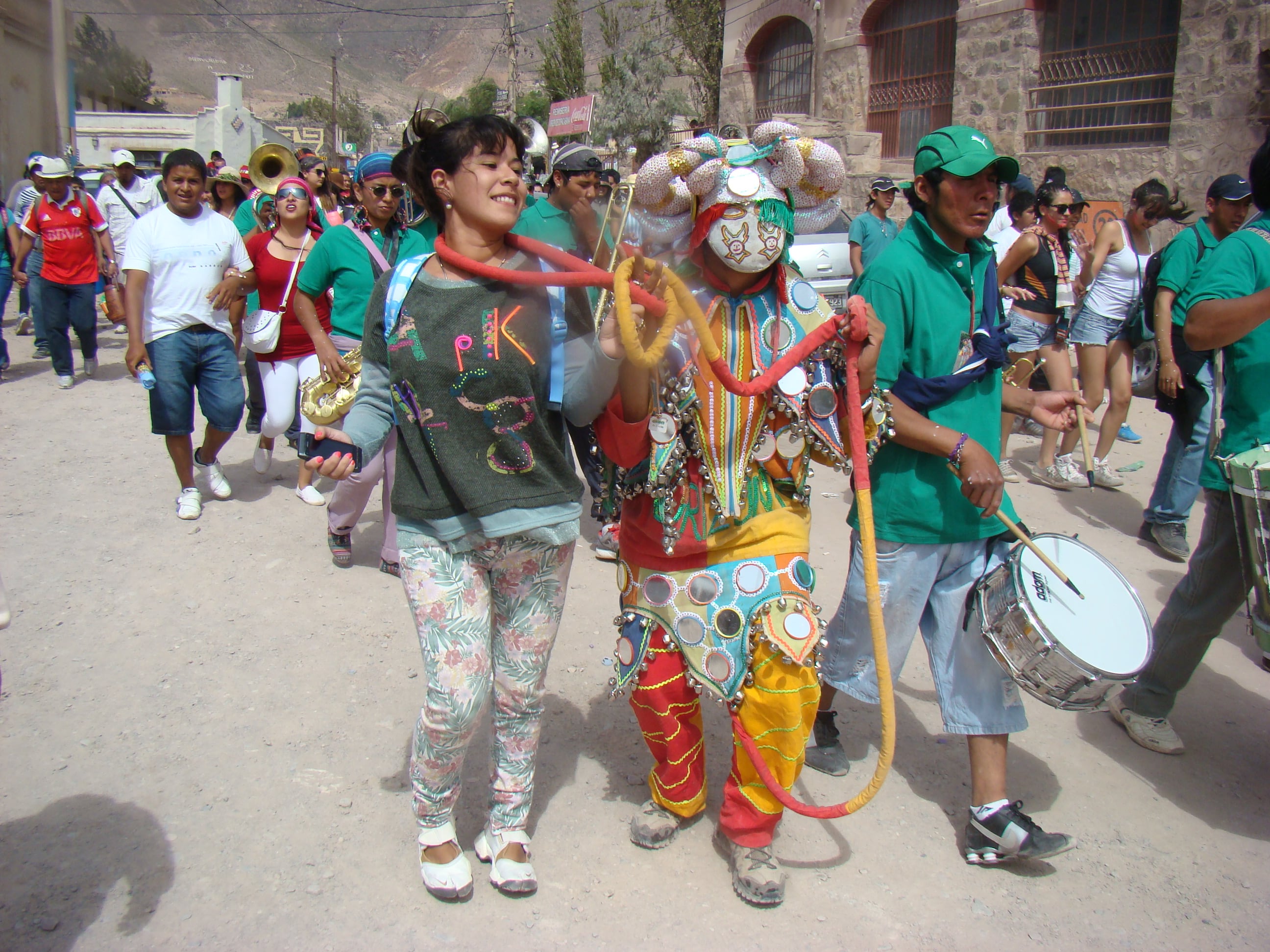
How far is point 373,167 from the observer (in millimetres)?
4719

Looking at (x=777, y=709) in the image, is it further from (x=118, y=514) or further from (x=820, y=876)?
(x=118, y=514)

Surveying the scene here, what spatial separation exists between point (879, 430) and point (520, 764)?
4.62 ft

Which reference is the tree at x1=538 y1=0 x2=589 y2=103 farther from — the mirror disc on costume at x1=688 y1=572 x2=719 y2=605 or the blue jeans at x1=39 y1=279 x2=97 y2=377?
the mirror disc on costume at x1=688 y1=572 x2=719 y2=605

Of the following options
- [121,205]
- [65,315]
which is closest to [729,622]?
[65,315]

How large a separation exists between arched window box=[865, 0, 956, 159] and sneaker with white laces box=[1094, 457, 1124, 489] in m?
11.0

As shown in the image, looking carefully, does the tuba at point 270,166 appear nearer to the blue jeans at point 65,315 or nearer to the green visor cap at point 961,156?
the blue jeans at point 65,315

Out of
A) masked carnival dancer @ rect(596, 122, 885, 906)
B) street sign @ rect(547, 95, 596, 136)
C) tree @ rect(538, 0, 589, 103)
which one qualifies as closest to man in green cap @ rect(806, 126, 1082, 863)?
masked carnival dancer @ rect(596, 122, 885, 906)

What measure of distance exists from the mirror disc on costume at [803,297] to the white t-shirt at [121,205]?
10853 millimetres

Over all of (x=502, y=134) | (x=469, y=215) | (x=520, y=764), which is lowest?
(x=520, y=764)

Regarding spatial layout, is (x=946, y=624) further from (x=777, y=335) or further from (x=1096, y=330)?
(x=1096, y=330)

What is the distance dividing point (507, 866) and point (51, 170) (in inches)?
368

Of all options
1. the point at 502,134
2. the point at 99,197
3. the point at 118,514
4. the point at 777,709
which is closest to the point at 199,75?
the point at 118,514

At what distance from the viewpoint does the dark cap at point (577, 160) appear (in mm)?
5012

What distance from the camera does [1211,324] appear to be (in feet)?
9.90
